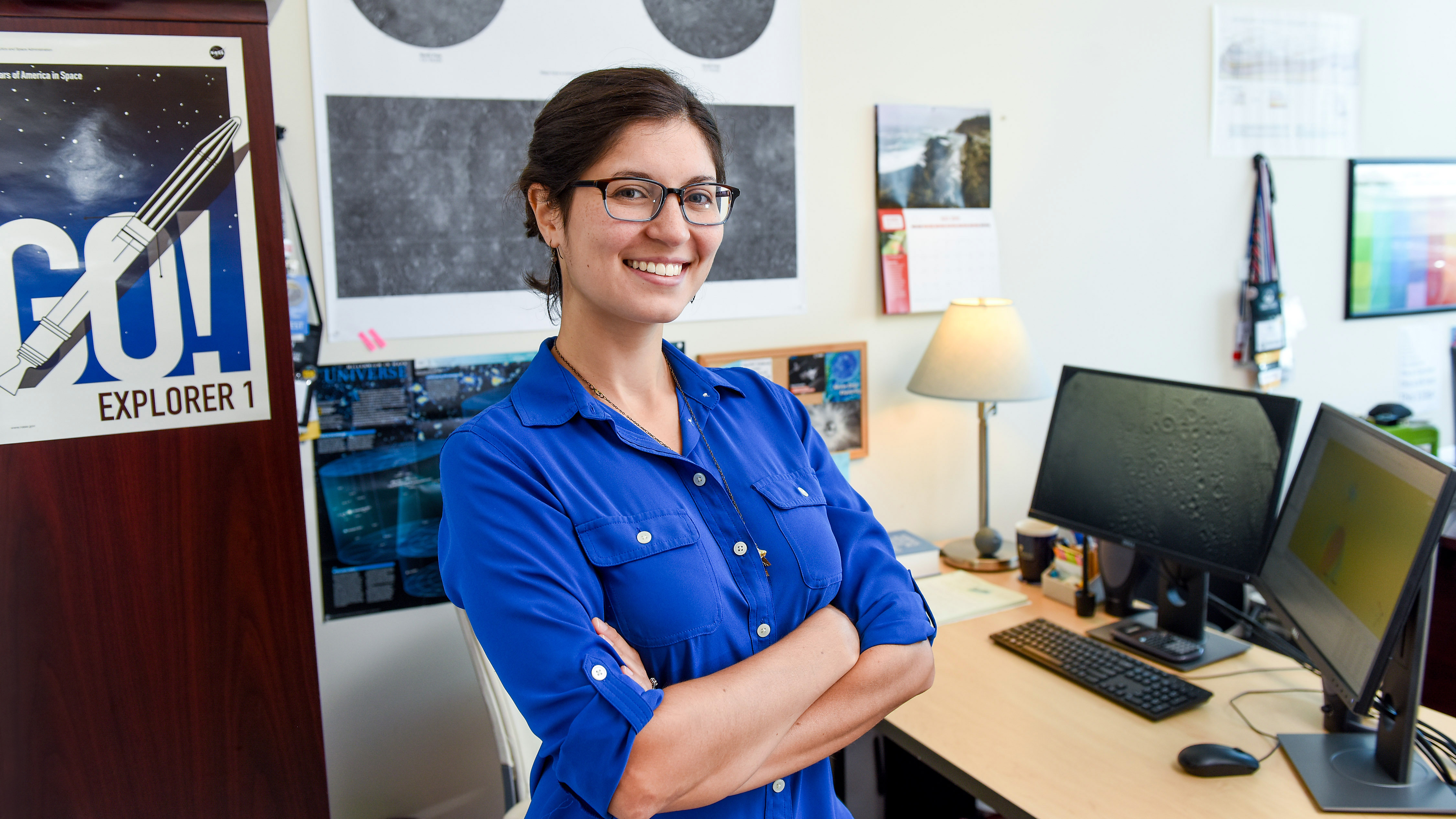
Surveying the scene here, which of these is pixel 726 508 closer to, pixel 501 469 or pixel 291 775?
pixel 501 469

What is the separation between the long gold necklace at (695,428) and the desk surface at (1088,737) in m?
0.59

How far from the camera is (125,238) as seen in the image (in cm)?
135

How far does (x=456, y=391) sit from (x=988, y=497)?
149cm

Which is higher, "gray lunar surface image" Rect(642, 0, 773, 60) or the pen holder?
"gray lunar surface image" Rect(642, 0, 773, 60)

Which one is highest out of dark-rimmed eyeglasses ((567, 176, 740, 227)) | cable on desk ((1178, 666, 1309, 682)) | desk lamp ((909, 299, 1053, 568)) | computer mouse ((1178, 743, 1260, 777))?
dark-rimmed eyeglasses ((567, 176, 740, 227))

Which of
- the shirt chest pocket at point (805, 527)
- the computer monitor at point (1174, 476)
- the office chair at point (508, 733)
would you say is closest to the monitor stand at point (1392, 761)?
the computer monitor at point (1174, 476)

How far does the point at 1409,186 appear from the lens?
131 inches

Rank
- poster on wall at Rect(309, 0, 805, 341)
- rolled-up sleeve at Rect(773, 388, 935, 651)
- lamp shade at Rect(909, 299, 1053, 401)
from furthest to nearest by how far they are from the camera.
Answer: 1. lamp shade at Rect(909, 299, 1053, 401)
2. poster on wall at Rect(309, 0, 805, 341)
3. rolled-up sleeve at Rect(773, 388, 935, 651)

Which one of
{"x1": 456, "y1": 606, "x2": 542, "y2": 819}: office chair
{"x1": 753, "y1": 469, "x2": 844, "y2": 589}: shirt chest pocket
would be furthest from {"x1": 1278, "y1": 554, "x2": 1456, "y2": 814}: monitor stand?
{"x1": 456, "y1": 606, "x2": 542, "y2": 819}: office chair

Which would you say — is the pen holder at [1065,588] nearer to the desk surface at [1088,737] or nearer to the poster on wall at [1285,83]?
the desk surface at [1088,737]

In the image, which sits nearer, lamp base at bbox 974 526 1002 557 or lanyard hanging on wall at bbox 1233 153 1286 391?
lamp base at bbox 974 526 1002 557

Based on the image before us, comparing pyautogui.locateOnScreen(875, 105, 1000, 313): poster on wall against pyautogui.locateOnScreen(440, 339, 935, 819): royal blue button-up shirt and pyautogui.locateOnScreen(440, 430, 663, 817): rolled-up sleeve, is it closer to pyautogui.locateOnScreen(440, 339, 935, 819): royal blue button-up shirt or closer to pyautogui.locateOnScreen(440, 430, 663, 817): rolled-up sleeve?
pyautogui.locateOnScreen(440, 339, 935, 819): royal blue button-up shirt

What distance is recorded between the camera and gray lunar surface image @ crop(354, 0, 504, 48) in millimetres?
1945

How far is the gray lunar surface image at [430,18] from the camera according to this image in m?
1.95
